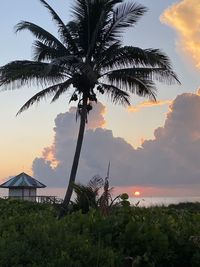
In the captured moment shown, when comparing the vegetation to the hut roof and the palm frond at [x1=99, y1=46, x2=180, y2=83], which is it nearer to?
the palm frond at [x1=99, y1=46, x2=180, y2=83]

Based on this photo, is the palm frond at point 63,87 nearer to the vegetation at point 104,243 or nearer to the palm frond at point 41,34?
the palm frond at point 41,34

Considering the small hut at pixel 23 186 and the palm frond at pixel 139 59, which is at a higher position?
the palm frond at pixel 139 59

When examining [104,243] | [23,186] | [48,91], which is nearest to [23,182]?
[23,186]

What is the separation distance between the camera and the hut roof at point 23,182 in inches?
1414

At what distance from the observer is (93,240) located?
7406 millimetres

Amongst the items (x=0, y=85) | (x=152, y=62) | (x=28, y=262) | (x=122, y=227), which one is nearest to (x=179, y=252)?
(x=122, y=227)

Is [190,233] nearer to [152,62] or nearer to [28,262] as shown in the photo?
[28,262]

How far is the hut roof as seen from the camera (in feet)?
118

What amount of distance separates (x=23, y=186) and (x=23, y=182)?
1.41 ft

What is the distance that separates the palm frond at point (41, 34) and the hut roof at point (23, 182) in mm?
13786

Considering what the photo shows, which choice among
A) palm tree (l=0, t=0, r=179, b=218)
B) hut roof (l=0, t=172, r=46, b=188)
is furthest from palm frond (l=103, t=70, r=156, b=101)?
hut roof (l=0, t=172, r=46, b=188)

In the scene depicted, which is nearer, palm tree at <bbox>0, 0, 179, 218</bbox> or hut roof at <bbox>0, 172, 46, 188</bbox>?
palm tree at <bbox>0, 0, 179, 218</bbox>

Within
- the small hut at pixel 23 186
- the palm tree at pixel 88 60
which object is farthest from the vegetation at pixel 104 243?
the small hut at pixel 23 186

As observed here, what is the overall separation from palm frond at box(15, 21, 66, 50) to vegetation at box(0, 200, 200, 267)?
17.9m
